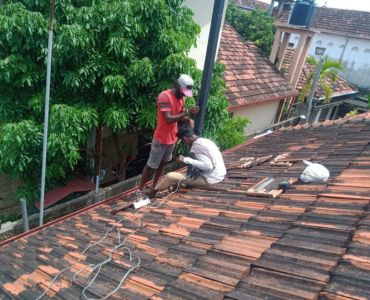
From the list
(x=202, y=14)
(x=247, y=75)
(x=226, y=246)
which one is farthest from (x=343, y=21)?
(x=226, y=246)

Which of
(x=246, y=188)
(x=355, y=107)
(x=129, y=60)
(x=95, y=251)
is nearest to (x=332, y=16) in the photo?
(x=355, y=107)

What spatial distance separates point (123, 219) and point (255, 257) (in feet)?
7.20

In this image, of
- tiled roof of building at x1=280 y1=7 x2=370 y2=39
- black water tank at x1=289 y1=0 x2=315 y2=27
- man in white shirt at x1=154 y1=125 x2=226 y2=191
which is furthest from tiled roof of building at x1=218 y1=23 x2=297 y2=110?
tiled roof of building at x1=280 y1=7 x2=370 y2=39

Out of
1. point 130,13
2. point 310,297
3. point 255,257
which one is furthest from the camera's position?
point 130,13

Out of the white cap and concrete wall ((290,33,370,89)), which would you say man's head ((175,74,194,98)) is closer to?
the white cap

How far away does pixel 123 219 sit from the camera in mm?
4184

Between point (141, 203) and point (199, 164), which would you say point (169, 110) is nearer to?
point (199, 164)

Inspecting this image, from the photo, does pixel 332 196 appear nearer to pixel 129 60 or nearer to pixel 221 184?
pixel 221 184

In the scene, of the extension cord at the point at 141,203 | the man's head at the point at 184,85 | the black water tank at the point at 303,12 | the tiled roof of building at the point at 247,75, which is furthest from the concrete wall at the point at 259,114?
the extension cord at the point at 141,203

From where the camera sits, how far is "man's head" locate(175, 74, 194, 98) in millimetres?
4379

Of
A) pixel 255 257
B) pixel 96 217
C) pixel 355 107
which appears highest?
pixel 255 257

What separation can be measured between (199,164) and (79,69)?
2.84m

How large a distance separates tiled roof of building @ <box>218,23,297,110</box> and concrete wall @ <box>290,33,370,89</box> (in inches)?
454

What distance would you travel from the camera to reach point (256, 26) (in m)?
18.1
